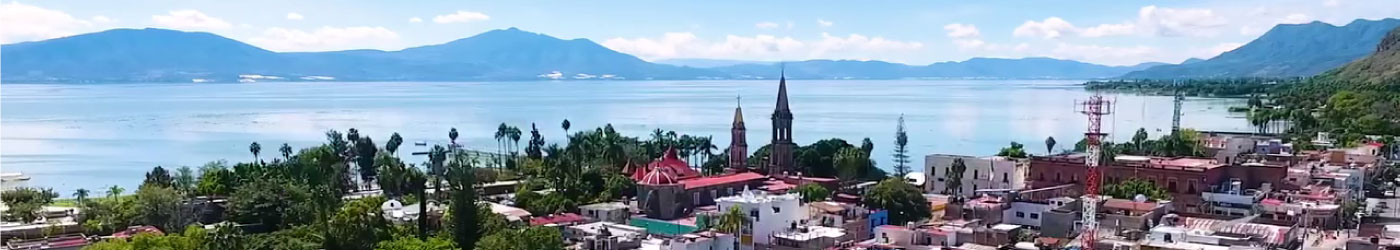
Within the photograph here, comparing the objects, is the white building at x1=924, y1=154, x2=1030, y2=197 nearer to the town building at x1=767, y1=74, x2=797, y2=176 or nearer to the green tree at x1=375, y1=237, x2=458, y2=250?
the town building at x1=767, y1=74, x2=797, y2=176

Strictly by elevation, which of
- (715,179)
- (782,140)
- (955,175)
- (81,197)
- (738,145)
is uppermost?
(782,140)

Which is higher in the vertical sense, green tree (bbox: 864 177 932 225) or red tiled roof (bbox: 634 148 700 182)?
red tiled roof (bbox: 634 148 700 182)

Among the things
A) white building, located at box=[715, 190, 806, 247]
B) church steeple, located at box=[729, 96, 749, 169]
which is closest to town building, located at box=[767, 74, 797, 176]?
church steeple, located at box=[729, 96, 749, 169]

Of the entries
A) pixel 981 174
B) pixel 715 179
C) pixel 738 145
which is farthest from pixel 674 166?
pixel 981 174

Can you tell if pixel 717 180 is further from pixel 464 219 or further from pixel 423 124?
pixel 423 124

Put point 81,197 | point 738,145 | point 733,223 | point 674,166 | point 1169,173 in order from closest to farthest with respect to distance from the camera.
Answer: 1. point 733,223
2. point 1169,173
3. point 674,166
4. point 81,197
5. point 738,145

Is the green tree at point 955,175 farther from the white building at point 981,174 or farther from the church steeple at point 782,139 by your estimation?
the church steeple at point 782,139
